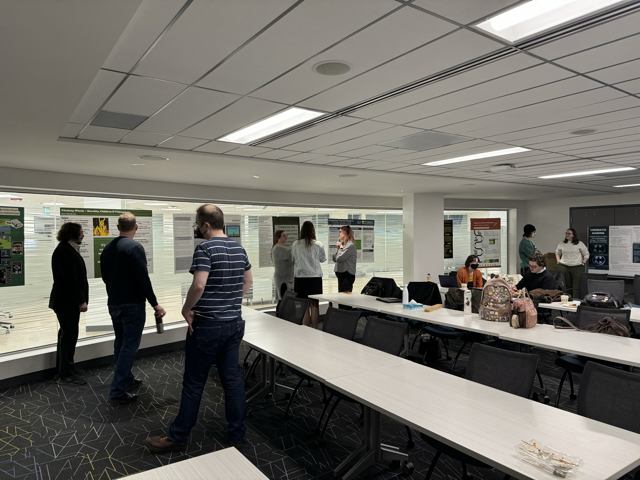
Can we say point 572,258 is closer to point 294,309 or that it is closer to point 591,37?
point 294,309

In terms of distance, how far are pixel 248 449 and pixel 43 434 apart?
1.80m

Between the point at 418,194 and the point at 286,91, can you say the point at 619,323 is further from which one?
the point at 418,194

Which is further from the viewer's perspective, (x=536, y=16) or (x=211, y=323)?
(x=211, y=323)

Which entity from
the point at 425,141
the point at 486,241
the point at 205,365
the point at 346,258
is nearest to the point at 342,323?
the point at 205,365

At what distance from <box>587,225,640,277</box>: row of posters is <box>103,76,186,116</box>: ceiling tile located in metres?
11.1

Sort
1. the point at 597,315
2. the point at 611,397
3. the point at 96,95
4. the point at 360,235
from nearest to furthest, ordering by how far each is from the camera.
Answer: the point at 611,397 < the point at 96,95 < the point at 597,315 < the point at 360,235

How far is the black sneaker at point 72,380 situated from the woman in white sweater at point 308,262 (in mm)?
3001

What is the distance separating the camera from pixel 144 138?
12.1ft

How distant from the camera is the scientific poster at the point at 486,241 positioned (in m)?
11.3

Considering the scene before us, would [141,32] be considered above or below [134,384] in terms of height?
above

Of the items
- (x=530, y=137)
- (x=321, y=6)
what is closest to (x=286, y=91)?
(x=321, y=6)

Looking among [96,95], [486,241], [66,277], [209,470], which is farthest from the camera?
Answer: [486,241]

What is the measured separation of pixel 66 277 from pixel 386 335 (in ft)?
11.6

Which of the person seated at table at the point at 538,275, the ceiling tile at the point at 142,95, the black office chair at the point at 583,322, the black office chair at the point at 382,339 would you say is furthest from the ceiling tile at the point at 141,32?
the person seated at table at the point at 538,275
